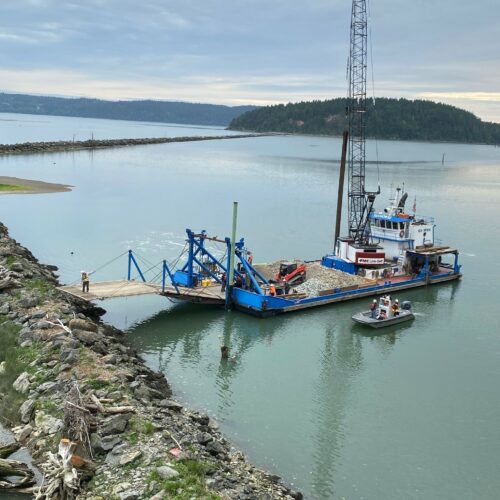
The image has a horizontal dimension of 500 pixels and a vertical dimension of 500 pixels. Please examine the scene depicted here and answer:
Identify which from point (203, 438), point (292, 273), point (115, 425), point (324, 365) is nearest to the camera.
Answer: point (115, 425)

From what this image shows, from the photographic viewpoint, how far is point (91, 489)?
1152 centimetres

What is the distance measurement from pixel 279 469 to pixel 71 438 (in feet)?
17.7

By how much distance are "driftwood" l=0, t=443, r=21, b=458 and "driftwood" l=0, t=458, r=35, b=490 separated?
1.47 feet

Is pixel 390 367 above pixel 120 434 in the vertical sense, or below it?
below

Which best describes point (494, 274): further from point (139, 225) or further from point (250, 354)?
point (139, 225)

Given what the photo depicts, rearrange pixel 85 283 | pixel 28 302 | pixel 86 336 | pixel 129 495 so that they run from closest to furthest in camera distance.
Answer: pixel 129 495
pixel 86 336
pixel 28 302
pixel 85 283

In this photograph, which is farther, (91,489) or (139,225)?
(139,225)

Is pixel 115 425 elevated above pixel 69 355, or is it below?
below

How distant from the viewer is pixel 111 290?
25.0 meters

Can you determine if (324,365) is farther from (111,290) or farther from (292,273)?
(111,290)

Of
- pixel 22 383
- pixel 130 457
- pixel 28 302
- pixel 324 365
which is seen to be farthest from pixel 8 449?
pixel 324 365

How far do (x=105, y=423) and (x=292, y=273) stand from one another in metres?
18.6

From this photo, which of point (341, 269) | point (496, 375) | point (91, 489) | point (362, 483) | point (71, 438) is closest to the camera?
point (91, 489)

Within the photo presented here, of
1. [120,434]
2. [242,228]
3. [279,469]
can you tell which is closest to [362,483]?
[279,469]
